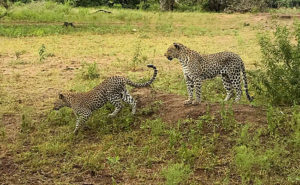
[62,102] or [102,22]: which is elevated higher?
[102,22]

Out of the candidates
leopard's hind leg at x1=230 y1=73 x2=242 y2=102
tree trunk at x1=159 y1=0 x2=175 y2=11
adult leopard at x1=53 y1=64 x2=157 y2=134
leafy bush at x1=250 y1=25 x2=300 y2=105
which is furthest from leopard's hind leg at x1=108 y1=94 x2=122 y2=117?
tree trunk at x1=159 y1=0 x2=175 y2=11

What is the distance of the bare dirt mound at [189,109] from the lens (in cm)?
749

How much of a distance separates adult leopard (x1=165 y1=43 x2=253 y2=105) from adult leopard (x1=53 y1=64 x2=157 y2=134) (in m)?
1.28

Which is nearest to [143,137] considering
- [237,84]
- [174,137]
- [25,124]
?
[174,137]

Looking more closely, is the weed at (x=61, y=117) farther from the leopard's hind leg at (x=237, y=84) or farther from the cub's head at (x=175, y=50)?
the leopard's hind leg at (x=237, y=84)

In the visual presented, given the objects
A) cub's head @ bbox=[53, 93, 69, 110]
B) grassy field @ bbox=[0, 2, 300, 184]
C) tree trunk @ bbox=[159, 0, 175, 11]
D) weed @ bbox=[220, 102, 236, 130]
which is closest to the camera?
grassy field @ bbox=[0, 2, 300, 184]

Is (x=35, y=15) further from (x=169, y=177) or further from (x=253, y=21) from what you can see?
(x=169, y=177)

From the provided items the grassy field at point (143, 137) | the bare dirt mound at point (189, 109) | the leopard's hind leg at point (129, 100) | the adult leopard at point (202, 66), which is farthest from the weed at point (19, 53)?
the adult leopard at point (202, 66)

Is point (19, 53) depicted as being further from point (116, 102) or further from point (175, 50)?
point (175, 50)

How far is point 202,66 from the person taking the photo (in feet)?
28.8

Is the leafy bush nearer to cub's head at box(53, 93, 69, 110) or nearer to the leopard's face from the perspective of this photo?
the leopard's face

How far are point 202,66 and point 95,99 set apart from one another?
2430 millimetres

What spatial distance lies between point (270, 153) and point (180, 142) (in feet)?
5.13

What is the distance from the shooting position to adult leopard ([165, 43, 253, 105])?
8625mm
